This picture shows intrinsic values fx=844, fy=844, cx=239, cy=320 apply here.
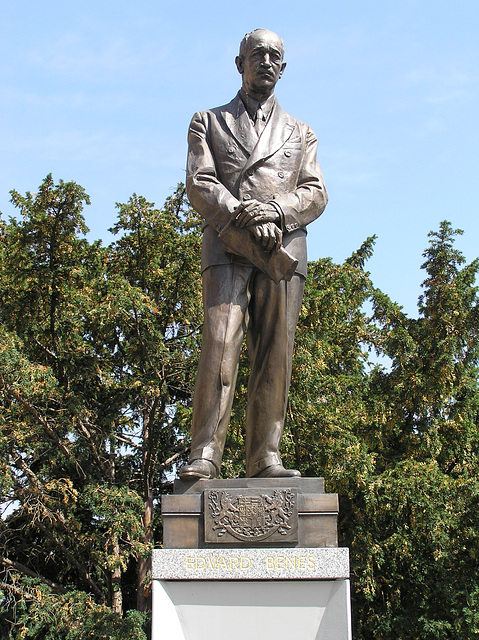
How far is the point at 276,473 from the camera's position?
5207 millimetres

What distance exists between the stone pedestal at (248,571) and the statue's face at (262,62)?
2.80 m

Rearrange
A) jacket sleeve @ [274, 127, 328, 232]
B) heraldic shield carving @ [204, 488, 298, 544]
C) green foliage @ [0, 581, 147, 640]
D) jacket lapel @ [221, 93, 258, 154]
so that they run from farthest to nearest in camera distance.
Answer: green foliage @ [0, 581, 147, 640] → jacket lapel @ [221, 93, 258, 154] → jacket sleeve @ [274, 127, 328, 232] → heraldic shield carving @ [204, 488, 298, 544]

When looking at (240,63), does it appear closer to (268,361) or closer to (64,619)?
(268,361)

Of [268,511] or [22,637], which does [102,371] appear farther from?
[268,511]

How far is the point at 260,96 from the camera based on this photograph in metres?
5.94

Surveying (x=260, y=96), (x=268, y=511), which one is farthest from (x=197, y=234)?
(x=268, y=511)

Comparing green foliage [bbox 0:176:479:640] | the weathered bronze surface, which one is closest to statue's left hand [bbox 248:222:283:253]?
the weathered bronze surface

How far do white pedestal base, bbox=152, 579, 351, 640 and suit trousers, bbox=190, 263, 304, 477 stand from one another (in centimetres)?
82

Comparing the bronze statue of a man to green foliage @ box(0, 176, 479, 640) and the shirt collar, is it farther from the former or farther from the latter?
green foliage @ box(0, 176, 479, 640)

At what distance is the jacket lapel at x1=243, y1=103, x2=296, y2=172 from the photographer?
5.66 m

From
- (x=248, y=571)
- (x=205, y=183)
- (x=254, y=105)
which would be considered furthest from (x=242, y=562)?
(x=254, y=105)

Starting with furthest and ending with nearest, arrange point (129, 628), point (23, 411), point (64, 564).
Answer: point (64, 564) < point (23, 411) < point (129, 628)

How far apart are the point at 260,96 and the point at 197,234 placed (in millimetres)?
13281

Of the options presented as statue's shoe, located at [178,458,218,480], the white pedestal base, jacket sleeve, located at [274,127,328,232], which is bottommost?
the white pedestal base
